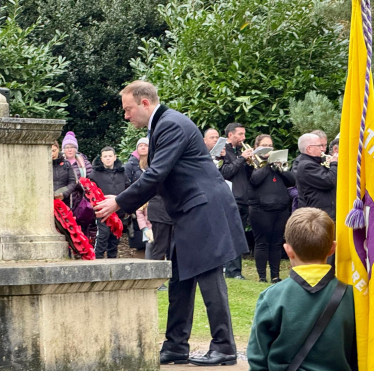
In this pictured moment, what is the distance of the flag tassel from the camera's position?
11.4ft

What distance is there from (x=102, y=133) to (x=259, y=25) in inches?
235

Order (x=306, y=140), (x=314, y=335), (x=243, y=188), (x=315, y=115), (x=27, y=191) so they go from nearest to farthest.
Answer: (x=314, y=335), (x=27, y=191), (x=306, y=140), (x=243, y=188), (x=315, y=115)

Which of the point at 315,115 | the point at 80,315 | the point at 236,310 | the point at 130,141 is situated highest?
the point at 315,115

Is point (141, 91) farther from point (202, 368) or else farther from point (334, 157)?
point (334, 157)

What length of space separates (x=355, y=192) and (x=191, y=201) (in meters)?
2.51

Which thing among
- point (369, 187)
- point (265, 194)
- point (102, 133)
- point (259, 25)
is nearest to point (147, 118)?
point (369, 187)

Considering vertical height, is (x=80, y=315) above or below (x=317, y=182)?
below

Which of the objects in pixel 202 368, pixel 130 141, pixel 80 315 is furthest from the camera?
pixel 130 141

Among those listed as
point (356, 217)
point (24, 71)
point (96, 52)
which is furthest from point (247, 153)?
point (96, 52)

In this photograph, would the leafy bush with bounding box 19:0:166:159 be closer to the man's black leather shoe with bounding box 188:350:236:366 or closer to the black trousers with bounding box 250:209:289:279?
the black trousers with bounding box 250:209:289:279

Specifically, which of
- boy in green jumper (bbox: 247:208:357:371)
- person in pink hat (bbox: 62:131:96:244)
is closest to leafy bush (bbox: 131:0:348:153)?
person in pink hat (bbox: 62:131:96:244)

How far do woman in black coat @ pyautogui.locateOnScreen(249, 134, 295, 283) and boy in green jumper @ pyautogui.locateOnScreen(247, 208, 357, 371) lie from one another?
7.54 metres

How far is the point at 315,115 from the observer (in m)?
13.9

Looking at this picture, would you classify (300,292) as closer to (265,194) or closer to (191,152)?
(191,152)
